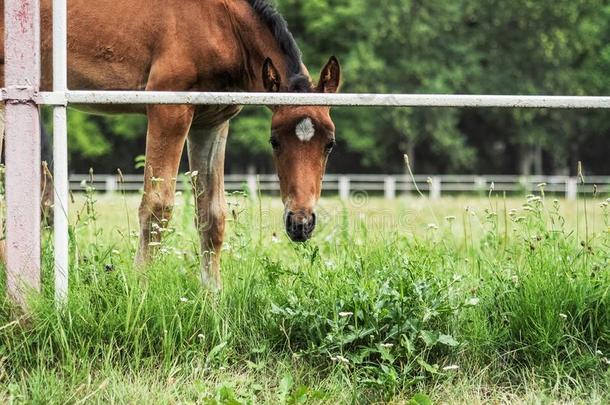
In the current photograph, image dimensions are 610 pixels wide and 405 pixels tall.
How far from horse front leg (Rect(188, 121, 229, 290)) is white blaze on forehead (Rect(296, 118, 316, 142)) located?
3.05 ft

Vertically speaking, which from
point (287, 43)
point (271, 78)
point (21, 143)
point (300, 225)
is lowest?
point (300, 225)

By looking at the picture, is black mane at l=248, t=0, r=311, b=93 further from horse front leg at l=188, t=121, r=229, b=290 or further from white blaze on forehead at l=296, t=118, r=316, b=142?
horse front leg at l=188, t=121, r=229, b=290

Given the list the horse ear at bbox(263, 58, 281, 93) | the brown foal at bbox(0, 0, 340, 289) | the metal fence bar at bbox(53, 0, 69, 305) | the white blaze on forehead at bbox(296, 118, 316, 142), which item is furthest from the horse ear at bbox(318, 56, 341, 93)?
the metal fence bar at bbox(53, 0, 69, 305)

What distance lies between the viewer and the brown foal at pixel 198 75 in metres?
4.68

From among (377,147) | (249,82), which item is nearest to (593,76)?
(377,147)

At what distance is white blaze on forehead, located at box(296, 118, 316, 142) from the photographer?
4594 millimetres

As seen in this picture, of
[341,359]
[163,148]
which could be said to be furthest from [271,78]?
[341,359]

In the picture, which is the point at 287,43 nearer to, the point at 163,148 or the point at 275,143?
the point at 275,143

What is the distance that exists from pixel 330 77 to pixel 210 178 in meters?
1.06

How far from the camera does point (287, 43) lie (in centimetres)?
519

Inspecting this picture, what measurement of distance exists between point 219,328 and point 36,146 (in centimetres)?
108

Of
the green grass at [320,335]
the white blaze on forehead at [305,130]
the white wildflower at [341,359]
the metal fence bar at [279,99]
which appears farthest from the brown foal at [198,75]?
the white wildflower at [341,359]

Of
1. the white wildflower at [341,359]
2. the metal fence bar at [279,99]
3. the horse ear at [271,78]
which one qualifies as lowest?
the white wildflower at [341,359]

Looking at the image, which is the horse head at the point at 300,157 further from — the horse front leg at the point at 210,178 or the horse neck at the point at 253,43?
the horse front leg at the point at 210,178
